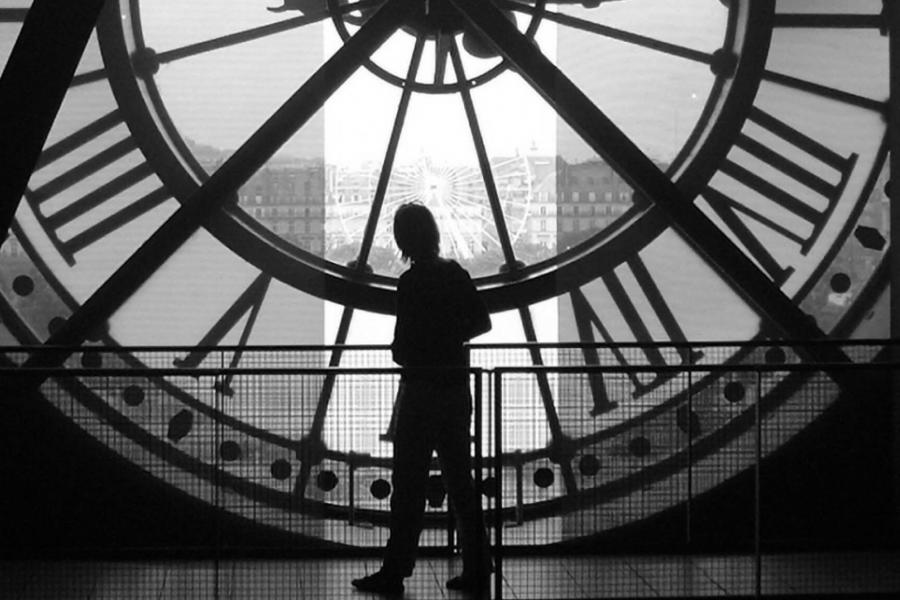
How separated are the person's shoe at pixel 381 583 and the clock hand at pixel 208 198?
1.53m

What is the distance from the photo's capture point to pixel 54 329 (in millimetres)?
5805

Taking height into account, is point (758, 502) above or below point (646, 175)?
below

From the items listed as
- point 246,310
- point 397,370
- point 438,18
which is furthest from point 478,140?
point 397,370

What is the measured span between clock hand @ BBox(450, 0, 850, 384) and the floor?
1142 mm

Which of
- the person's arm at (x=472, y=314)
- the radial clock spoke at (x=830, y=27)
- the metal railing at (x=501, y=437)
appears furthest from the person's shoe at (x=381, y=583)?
the radial clock spoke at (x=830, y=27)

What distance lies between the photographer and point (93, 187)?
591 centimetres

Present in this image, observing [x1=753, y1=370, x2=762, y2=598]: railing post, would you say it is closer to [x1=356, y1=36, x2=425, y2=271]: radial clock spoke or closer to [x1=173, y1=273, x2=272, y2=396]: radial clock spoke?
[x1=356, y1=36, x2=425, y2=271]: radial clock spoke

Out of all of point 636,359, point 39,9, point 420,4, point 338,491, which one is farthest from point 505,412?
point 39,9

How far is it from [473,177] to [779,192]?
1369 mm

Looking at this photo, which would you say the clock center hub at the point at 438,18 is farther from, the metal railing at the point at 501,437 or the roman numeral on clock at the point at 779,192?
the metal railing at the point at 501,437

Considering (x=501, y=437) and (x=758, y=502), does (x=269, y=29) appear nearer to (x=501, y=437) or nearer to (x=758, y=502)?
(x=501, y=437)

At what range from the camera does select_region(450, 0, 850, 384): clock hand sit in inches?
209

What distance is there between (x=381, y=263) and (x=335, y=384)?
1797 millimetres

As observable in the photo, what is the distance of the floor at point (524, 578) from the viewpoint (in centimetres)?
425
